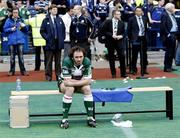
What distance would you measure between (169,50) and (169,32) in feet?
2.10

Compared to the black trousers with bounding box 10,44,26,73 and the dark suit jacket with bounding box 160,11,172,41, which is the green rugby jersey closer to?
the black trousers with bounding box 10,44,26,73

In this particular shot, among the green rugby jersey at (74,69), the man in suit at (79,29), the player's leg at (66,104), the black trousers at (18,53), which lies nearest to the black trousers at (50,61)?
the man in suit at (79,29)

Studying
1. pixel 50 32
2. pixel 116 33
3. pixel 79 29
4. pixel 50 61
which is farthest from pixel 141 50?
pixel 50 32

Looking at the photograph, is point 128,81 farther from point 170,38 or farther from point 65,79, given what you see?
point 65,79

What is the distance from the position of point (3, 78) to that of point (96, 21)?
15.6 feet

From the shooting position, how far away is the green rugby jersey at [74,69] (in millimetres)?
10656

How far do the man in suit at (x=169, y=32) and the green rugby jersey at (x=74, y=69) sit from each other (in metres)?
8.68

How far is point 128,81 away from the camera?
1706 cm

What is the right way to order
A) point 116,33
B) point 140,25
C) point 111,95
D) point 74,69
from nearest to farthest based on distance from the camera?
point 74,69 → point 111,95 → point 116,33 → point 140,25

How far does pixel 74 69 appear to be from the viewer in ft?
35.2

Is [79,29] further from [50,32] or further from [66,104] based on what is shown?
[66,104]

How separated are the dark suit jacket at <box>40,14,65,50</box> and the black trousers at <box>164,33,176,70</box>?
12.4 feet

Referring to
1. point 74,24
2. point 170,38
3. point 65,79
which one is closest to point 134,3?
point 170,38

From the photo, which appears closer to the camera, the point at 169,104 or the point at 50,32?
the point at 169,104
